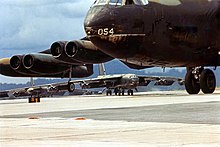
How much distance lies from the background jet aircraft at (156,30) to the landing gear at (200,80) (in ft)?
5.03

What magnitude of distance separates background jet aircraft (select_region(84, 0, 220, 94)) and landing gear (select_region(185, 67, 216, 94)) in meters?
1.53

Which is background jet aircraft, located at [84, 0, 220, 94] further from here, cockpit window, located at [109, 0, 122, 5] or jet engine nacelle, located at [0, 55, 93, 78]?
jet engine nacelle, located at [0, 55, 93, 78]

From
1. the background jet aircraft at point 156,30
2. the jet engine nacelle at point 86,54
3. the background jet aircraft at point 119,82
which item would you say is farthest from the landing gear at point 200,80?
the background jet aircraft at point 119,82

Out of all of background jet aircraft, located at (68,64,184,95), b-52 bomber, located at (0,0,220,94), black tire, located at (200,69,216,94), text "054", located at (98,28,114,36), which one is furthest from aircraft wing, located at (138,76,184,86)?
text "054", located at (98,28,114,36)

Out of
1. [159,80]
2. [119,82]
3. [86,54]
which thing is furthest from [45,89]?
[86,54]

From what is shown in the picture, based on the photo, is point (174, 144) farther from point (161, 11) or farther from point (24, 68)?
point (24, 68)

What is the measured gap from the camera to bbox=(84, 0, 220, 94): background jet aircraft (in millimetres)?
29031

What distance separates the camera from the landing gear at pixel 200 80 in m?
33.2

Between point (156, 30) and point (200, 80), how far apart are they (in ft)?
17.2

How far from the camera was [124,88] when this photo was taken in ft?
171

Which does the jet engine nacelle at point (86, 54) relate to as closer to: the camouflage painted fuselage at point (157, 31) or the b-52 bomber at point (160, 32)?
the b-52 bomber at point (160, 32)

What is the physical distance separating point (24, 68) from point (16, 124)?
87.5 ft

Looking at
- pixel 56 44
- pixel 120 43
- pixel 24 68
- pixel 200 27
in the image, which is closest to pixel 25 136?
pixel 120 43

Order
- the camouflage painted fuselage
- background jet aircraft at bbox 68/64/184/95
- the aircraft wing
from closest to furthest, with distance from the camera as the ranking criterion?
the camouflage painted fuselage → background jet aircraft at bbox 68/64/184/95 → the aircraft wing
